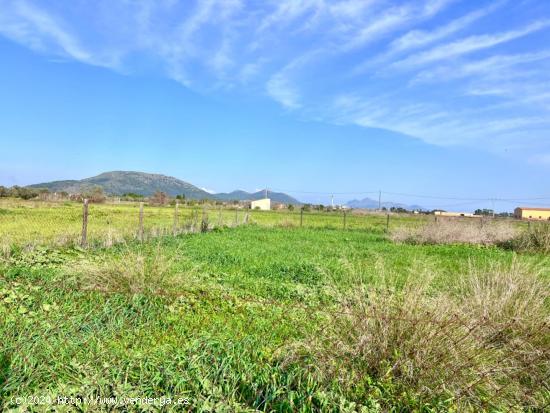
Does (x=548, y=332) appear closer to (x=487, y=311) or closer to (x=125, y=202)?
(x=487, y=311)

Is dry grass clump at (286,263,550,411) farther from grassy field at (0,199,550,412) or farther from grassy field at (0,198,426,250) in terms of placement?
grassy field at (0,198,426,250)

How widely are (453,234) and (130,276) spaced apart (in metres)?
15.2

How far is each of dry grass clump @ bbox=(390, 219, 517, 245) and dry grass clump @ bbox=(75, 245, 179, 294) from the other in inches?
540

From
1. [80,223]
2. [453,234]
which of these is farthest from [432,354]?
[80,223]

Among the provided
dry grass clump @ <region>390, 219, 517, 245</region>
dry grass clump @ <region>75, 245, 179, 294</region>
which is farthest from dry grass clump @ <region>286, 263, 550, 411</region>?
dry grass clump @ <region>390, 219, 517, 245</region>

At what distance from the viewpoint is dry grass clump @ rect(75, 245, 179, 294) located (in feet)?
18.0

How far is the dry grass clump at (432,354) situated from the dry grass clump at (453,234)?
14.1 metres

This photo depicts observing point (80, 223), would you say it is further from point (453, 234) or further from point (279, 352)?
point (279, 352)

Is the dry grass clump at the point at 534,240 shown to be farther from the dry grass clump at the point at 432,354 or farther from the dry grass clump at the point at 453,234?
the dry grass clump at the point at 432,354

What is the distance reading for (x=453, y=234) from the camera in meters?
17.6

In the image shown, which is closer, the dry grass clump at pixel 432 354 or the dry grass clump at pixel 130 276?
the dry grass clump at pixel 432 354

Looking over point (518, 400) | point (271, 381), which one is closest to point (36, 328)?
point (271, 381)

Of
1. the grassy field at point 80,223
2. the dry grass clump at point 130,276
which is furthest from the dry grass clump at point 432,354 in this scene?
the grassy field at point 80,223

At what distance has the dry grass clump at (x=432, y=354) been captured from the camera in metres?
3.03
